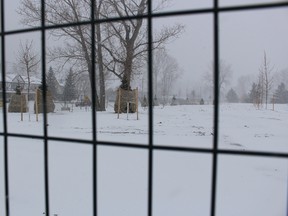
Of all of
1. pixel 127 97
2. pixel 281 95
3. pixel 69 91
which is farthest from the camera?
pixel 281 95

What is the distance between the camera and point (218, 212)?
2.81m

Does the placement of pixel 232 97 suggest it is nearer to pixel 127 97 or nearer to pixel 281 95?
pixel 281 95

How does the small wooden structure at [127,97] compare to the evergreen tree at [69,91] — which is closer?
the small wooden structure at [127,97]

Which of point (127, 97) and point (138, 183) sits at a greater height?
point (127, 97)

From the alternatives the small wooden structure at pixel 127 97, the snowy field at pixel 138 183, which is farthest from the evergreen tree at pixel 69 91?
the snowy field at pixel 138 183

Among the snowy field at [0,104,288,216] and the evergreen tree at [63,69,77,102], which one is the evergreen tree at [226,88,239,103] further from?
the snowy field at [0,104,288,216]

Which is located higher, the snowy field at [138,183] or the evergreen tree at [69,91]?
the evergreen tree at [69,91]

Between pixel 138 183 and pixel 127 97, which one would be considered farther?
pixel 127 97

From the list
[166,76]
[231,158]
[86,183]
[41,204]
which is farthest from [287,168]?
[166,76]

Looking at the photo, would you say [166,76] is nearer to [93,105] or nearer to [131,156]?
[131,156]

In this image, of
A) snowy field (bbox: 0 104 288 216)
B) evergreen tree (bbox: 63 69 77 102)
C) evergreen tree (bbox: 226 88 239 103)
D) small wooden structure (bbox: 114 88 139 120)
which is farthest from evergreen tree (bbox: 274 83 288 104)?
snowy field (bbox: 0 104 288 216)

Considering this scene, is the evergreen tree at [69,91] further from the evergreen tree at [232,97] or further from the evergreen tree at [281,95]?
the evergreen tree at [232,97]

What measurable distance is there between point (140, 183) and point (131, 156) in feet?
3.97

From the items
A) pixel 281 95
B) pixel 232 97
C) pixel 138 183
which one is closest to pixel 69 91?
pixel 138 183
